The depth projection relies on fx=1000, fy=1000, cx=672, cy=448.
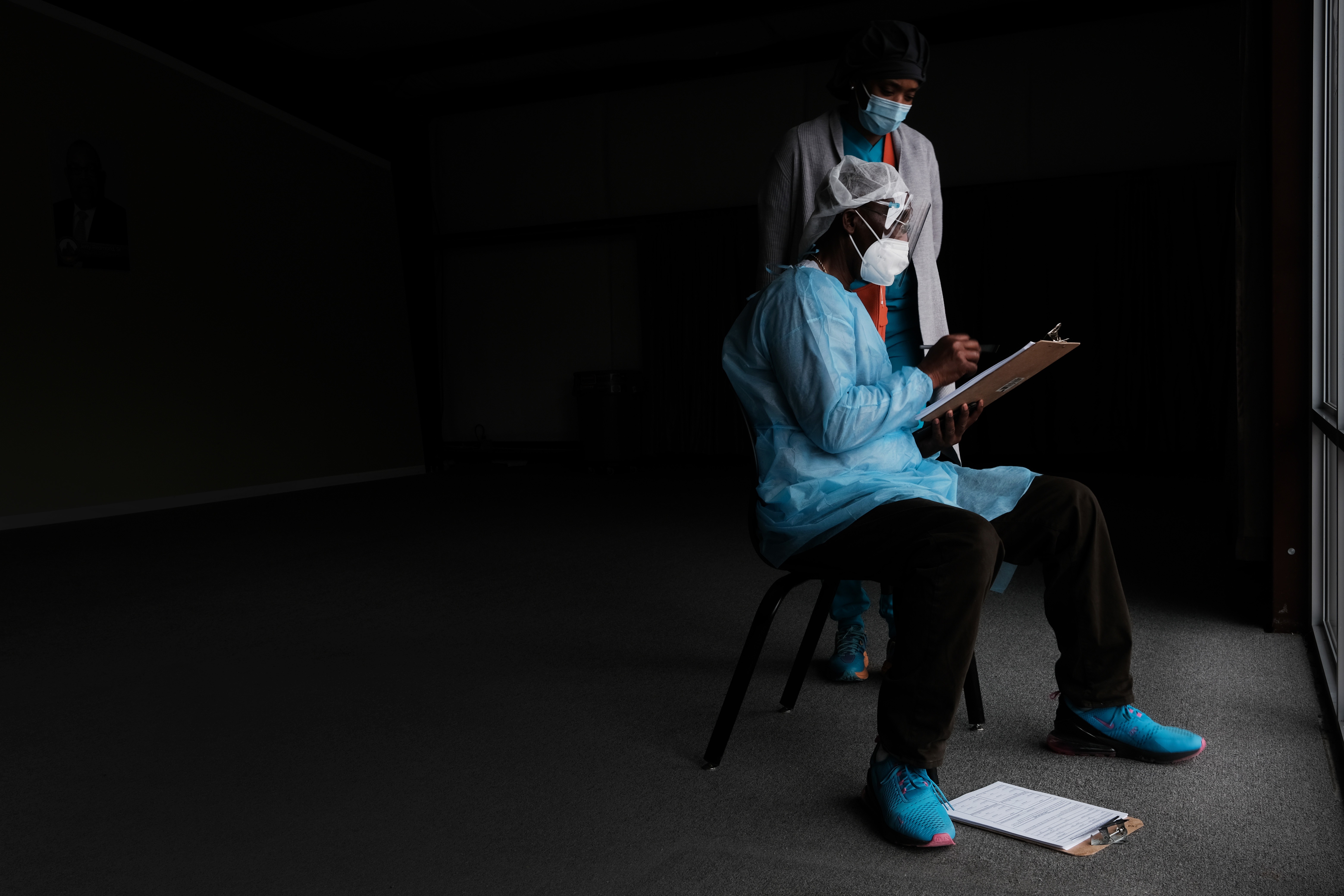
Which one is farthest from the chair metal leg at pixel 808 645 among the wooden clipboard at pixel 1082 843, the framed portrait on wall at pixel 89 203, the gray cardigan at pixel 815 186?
the framed portrait on wall at pixel 89 203

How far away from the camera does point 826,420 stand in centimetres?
159

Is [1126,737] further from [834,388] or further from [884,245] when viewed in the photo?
[884,245]

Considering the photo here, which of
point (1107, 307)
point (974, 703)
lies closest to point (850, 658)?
point (974, 703)

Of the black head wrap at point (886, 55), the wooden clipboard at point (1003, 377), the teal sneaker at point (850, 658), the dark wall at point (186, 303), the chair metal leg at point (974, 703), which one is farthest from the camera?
the dark wall at point (186, 303)

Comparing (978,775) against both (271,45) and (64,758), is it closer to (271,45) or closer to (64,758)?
(64,758)

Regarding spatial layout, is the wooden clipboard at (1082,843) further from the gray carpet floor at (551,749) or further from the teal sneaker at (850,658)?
the teal sneaker at (850,658)

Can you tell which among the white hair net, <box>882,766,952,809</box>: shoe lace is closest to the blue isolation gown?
the white hair net

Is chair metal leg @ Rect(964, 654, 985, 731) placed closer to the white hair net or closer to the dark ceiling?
the white hair net

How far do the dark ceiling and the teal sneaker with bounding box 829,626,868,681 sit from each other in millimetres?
4964

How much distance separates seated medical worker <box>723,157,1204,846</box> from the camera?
1437 mm

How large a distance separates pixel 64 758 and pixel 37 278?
4350 mm

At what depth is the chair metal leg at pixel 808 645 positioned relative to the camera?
6.33 ft

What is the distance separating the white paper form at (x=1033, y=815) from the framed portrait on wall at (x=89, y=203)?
5.64m

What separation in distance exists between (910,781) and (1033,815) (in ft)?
0.67
